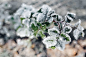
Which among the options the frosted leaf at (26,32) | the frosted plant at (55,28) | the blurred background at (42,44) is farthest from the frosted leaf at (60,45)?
the blurred background at (42,44)

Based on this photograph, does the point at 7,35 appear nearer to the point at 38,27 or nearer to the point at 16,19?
the point at 16,19

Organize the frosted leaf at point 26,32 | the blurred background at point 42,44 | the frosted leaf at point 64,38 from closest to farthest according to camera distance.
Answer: the frosted leaf at point 64,38
the frosted leaf at point 26,32
the blurred background at point 42,44

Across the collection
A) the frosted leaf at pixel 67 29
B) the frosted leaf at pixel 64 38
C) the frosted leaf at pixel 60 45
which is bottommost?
the frosted leaf at pixel 60 45

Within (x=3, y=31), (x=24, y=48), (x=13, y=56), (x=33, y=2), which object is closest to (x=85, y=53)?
(x=24, y=48)

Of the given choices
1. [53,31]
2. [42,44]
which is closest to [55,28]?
[53,31]

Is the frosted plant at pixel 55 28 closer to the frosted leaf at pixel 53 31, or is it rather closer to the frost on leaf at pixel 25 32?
the frosted leaf at pixel 53 31

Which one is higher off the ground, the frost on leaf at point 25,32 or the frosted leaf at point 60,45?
the frost on leaf at point 25,32

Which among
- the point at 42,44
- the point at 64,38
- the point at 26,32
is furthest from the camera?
the point at 42,44

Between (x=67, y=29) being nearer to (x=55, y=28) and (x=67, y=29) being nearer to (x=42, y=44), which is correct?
(x=55, y=28)

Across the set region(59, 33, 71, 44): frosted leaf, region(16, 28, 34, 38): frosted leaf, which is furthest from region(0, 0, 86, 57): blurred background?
region(59, 33, 71, 44): frosted leaf
